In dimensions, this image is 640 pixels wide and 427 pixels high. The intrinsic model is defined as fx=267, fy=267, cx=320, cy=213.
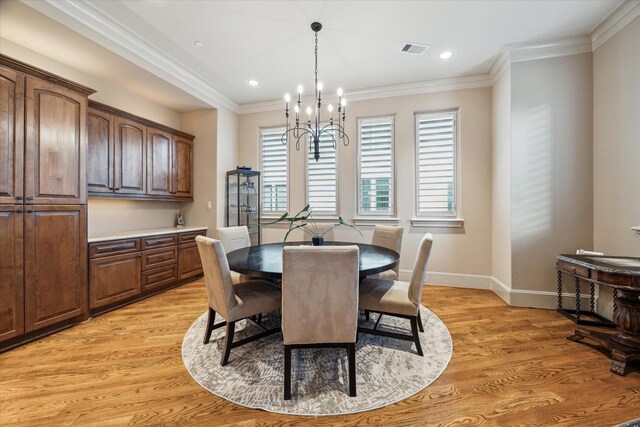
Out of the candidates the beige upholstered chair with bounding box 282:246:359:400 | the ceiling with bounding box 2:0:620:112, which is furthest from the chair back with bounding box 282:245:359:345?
the ceiling with bounding box 2:0:620:112

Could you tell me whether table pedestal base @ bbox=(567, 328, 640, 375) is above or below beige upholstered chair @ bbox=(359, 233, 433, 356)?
below

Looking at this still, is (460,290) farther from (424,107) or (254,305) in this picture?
(254,305)

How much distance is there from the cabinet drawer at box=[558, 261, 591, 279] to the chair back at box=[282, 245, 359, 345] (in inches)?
82.1

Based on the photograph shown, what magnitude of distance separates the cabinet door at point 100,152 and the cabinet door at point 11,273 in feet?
3.14

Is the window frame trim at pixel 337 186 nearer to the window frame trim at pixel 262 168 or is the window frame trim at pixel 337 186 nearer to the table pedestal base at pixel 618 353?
the window frame trim at pixel 262 168

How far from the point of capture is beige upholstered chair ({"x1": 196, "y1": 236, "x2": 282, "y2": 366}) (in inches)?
75.7

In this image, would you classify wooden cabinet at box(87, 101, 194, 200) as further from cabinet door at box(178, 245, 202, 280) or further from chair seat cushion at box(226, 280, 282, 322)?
chair seat cushion at box(226, 280, 282, 322)

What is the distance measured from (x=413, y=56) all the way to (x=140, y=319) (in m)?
4.40

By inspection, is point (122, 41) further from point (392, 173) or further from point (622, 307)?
point (622, 307)

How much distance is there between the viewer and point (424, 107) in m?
4.02

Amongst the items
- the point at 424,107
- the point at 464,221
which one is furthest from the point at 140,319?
the point at 424,107

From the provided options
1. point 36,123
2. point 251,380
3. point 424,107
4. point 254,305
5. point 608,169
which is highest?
point 424,107

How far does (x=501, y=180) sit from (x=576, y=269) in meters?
1.41

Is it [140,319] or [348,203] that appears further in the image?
[348,203]
